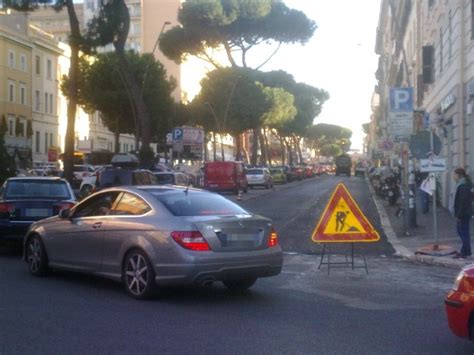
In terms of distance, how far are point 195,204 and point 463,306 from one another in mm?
4290

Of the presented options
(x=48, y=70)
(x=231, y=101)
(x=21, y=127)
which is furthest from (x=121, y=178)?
(x=48, y=70)

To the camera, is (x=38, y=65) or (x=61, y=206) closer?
(x=61, y=206)

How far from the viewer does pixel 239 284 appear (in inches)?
436

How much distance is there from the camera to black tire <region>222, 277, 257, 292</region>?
1097 centimetres

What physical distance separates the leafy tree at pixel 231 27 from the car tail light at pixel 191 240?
49.4 metres

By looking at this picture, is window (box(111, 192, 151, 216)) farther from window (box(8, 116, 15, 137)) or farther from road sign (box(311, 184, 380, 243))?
window (box(8, 116, 15, 137))

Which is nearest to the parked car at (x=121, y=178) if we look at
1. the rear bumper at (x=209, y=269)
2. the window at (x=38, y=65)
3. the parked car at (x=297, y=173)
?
the rear bumper at (x=209, y=269)

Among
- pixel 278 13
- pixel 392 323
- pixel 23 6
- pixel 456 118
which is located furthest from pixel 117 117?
pixel 392 323

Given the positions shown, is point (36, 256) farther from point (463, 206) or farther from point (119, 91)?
point (119, 91)

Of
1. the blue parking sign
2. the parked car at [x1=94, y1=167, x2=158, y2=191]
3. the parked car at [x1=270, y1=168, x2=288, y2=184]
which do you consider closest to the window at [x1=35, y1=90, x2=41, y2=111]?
the parked car at [x1=270, y1=168, x2=288, y2=184]

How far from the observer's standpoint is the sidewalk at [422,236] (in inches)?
594

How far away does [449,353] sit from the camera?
7598 mm

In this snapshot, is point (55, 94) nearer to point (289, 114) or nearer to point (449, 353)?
point (289, 114)

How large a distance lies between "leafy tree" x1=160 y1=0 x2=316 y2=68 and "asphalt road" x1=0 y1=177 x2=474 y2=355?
47.1 metres
